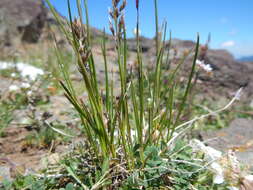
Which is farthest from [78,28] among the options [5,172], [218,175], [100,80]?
[100,80]

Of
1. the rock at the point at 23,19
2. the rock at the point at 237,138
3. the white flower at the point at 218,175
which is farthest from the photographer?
the rock at the point at 23,19

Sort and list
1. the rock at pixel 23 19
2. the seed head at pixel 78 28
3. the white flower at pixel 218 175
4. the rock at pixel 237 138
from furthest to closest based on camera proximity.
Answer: the rock at pixel 23 19, the rock at pixel 237 138, the white flower at pixel 218 175, the seed head at pixel 78 28

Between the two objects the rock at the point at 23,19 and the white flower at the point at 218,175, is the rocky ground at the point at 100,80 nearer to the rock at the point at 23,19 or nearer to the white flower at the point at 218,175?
the rock at the point at 23,19

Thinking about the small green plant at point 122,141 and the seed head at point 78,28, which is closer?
the seed head at point 78,28

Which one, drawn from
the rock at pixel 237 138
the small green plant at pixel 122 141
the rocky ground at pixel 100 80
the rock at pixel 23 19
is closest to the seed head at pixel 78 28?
the small green plant at pixel 122 141

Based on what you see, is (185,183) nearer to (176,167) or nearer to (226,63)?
(176,167)

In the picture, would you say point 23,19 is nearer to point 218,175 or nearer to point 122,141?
point 122,141

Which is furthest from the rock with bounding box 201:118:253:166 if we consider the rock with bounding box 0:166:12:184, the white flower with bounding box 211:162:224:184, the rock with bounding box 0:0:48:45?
the rock with bounding box 0:0:48:45

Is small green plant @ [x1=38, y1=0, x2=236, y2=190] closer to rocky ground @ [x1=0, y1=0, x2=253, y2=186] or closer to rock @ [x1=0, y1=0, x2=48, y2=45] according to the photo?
rocky ground @ [x1=0, y1=0, x2=253, y2=186]

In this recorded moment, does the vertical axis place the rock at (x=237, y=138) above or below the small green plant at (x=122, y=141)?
below

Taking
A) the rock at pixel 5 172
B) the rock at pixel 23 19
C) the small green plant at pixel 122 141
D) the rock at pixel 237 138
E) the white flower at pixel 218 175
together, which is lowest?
the rock at pixel 237 138
